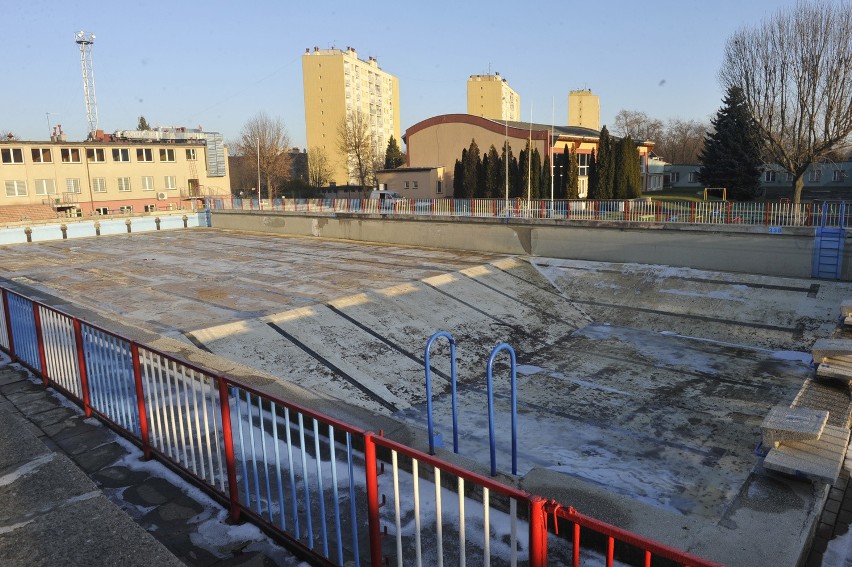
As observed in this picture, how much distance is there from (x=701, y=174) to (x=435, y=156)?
18408 mm

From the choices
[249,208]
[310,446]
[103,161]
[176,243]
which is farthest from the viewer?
[103,161]

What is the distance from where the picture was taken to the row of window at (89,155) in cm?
4622

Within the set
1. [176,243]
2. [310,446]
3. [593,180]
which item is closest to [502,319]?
[310,446]

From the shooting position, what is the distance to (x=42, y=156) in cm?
4778

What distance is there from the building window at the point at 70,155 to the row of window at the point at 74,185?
60.0 inches

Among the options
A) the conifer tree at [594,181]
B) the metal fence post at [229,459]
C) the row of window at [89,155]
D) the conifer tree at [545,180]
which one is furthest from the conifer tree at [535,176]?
the row of window at [89,155]

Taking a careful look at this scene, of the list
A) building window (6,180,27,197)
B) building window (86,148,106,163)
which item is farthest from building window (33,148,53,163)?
building window (86,148,106,163)

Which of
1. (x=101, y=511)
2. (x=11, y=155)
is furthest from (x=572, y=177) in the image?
(x=11, y=155)

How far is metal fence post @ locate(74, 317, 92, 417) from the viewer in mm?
6648

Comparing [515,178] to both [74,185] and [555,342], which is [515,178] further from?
[74,185]

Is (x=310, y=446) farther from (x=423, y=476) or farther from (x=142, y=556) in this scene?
(x=142, y=556)

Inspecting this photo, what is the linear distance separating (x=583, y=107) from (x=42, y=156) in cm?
9272

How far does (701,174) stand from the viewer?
40438mm

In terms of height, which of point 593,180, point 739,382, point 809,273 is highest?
point 593,180
